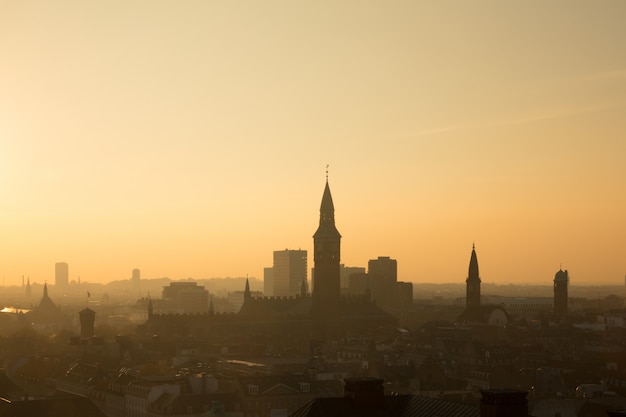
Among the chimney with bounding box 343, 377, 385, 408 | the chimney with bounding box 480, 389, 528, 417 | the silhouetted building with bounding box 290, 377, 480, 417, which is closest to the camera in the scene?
the chimney with bounding box 480, 389, 528, 417

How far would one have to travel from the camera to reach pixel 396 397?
63.4 m

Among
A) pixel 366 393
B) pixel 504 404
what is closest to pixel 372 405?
pixel 366 393

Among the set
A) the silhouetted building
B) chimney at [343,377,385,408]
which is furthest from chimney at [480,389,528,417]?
chimney at [343,377,385,408]

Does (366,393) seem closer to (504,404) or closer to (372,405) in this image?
(372,405)

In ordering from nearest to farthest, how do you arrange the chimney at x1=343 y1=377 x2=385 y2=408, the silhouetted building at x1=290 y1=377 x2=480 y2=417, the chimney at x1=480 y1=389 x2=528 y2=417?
the chimney at x1=480 y1=389 x2=528 y2=417
the silhouetted building at x1=290 y1=377 x2=480 y2=417
the chimney at x1=343 y1=377 x2=385 y2=408

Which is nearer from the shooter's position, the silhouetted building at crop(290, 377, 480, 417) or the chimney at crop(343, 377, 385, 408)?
the silhouetted building at crop(290, 377, 480, 417)

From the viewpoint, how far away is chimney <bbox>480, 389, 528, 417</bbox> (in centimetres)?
5500

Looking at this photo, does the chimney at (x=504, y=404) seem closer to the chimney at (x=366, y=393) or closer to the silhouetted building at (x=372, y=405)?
the silhouetted building at (x=372, y=405)

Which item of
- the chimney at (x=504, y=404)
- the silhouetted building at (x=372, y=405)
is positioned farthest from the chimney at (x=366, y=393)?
the chimney at (x=504, y=404)

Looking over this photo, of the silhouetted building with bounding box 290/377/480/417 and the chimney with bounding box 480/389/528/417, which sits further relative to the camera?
the silhouetted building with bounding box 290/377/480/417

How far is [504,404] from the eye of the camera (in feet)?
181

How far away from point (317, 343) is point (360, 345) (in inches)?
385

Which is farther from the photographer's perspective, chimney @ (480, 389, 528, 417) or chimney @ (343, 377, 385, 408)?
chimney @ (343, 377, 385, 408)

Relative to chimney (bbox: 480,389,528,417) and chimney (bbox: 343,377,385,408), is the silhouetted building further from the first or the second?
chimney (bbox: 480,389,528,417)
